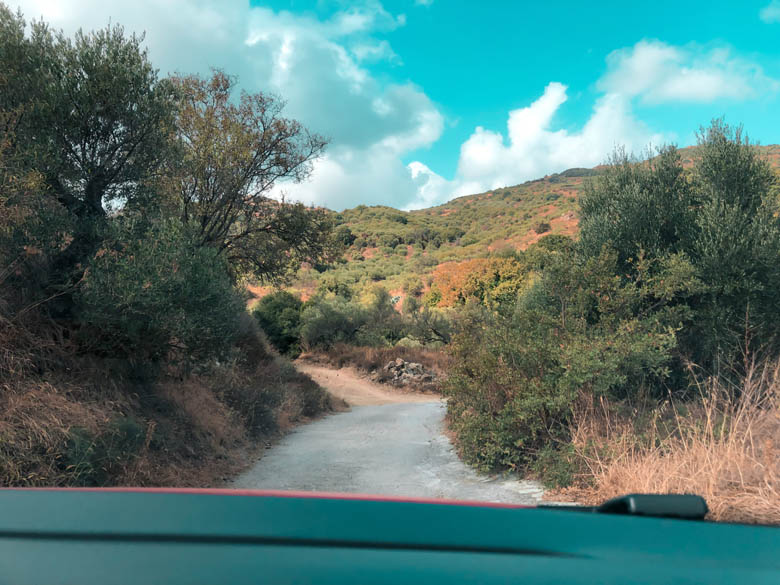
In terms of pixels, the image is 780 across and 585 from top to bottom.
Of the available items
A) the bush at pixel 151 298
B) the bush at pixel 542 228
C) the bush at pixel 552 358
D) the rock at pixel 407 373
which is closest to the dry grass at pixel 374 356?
the rock at pixel 407 373

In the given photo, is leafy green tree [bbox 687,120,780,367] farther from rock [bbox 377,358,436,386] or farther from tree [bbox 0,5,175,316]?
rock [bbox 377,358,436,386]

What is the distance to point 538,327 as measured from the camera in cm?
789

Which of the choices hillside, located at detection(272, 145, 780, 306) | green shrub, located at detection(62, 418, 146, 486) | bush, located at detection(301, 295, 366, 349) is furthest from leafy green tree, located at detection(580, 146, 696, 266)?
hillside, located at detection(272, 145, 780, 306)

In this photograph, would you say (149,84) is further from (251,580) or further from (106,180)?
(251,580)

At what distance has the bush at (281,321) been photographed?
29.8m

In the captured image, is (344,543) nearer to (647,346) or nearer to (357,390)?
(647,346)

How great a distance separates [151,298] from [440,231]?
6687 centimetres

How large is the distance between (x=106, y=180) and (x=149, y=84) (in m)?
2.08

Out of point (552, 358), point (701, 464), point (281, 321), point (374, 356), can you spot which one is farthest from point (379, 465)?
point (281, 321)

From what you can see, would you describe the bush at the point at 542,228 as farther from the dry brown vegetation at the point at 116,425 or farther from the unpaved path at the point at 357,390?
the dry brown vegetation at the point at 116,425

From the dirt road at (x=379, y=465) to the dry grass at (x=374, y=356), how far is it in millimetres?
11872

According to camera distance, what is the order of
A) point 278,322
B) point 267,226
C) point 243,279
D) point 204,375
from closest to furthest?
point 204,375 < point 267,226 < point 243,279 < point 278,322

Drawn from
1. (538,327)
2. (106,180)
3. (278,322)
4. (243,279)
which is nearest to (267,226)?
(243,279)

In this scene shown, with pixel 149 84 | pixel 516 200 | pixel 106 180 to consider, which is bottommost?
pixel 106 180
